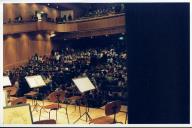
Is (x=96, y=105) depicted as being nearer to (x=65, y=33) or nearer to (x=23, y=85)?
(x=23, y=85)

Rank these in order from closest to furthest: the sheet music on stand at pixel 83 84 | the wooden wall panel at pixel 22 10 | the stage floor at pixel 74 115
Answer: the sheet music on stand at pixel 83 84 → the stage floor at pixel 74 115 → the wooden wall panel at pixel 22 10

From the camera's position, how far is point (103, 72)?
348 inches

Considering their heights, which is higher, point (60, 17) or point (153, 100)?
point (60, 17)

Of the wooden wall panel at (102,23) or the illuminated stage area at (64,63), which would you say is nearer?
the illuminated stage area at (64,63)

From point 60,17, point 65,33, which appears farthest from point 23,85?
point 60,17

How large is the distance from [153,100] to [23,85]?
6788 mm

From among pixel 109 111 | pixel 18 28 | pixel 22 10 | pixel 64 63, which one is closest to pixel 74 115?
pixel 109 111

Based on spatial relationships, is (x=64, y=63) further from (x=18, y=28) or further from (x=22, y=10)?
(x=22, y=10)

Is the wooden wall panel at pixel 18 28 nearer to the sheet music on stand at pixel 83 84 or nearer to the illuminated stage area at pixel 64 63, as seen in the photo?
the illuminated stage area at pixel 64 63

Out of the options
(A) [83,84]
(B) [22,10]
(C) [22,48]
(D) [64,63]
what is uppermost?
(B) [22,10]

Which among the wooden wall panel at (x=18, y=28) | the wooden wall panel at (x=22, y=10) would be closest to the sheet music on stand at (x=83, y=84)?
the wooden wall panel at (x=18, y=28)

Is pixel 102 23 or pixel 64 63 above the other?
pixel 102 23

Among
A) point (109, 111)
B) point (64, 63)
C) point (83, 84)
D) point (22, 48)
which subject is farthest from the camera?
point (22, 48)

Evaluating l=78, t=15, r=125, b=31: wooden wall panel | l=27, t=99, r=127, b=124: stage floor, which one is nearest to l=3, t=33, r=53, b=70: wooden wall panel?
l=78, t=15, r=125, b=31: wooden wall panel
